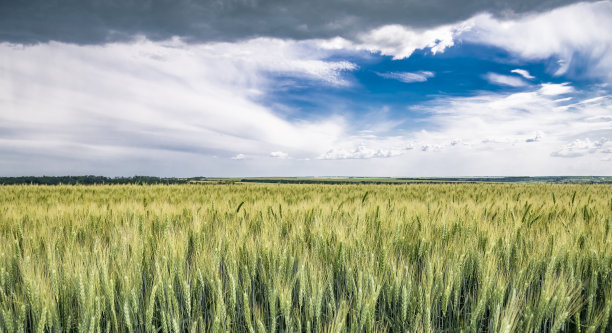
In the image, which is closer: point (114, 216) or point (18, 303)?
point (18, 303)

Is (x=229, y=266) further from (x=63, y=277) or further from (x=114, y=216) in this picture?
(x=114, y=216)

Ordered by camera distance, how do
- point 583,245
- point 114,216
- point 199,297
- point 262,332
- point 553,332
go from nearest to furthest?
point 262,332, point 553,332, point 199,297, point 583,245, point 114,216

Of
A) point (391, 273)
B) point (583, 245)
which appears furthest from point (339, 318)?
point (583, 245)

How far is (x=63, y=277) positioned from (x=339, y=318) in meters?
1.65

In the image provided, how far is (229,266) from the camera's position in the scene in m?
2.05

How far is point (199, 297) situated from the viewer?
2.09m

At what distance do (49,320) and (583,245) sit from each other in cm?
370

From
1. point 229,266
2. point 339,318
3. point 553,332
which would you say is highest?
point 229,266

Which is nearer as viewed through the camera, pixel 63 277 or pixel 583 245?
pixel 63 277

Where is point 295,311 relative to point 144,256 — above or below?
below

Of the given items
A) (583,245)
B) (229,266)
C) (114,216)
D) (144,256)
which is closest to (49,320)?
(144,256)

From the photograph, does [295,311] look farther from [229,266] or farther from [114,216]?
[114,216]

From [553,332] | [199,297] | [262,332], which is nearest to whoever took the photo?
[262,332]

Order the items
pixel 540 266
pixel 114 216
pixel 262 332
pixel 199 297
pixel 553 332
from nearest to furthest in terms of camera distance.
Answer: pixel 262 332, pixel 553 332, pixel 199 297, pixel 540 266, pixel 114 216
